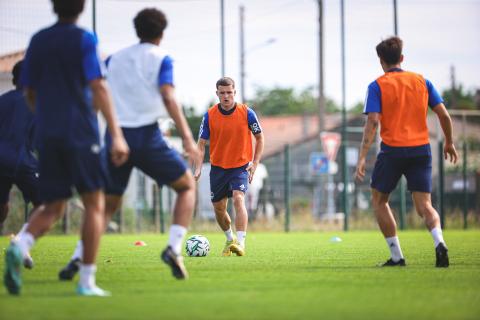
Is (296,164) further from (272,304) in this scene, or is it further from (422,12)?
(272,304)

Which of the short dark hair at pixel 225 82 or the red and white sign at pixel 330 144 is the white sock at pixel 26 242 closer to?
the short dark hair at pixel 225 82

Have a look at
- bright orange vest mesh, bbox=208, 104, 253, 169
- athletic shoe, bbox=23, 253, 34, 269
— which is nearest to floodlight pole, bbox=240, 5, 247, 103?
bright orange vest mesh, bbox=208, 104, 253, 169

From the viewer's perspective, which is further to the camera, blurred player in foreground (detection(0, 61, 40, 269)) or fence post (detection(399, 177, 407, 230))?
fence post (detection(399, 177, 407, 230))

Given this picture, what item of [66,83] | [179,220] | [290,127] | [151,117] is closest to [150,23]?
[151,117]

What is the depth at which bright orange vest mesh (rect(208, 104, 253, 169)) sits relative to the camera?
11.6 m

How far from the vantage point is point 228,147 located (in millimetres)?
11602

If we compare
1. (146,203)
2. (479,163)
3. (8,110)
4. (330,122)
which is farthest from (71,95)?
(330,122)

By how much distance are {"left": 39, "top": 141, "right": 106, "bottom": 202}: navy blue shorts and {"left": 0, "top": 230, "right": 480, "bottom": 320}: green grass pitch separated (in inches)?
29.9

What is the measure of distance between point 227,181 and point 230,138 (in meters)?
0.56

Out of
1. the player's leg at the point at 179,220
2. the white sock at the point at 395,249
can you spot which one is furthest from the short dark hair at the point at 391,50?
the player's leg at the point at 179,220

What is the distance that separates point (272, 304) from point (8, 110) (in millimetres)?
4425

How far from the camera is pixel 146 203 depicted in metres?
24.3

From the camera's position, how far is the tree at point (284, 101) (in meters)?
88.3

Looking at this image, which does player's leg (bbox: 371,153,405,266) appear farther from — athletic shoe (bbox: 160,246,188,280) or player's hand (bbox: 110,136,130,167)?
player's hand (bbox: 110,136,130,167)
